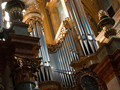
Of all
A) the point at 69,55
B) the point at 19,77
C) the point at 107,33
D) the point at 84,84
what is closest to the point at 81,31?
the point at 69,55

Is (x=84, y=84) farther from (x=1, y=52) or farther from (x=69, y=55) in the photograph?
(x=1, y=52)

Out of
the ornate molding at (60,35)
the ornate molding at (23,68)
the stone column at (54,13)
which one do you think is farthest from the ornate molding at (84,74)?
the ornate molding at (23,68)

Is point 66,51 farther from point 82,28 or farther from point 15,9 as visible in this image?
point 15,9

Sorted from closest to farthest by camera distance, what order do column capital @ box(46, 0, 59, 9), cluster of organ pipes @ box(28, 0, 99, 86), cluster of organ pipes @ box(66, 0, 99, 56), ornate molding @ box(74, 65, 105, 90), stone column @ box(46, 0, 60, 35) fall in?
ornate molding @ box(74, 65, 105, 90) → cluster of organ pipes @ box(28, 0, 99, 86) → cluster of organ pipes @ box(66, 0, 99, 56) → stone column @ box(46, 0, 60, 35) → column capital @ box(46, 0, 59, 9)

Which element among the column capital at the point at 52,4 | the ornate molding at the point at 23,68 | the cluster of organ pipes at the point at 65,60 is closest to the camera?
the ornate molding at the point at 23,68

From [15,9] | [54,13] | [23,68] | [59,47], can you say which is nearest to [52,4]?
[54,13]

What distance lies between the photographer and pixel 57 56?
10945 mm

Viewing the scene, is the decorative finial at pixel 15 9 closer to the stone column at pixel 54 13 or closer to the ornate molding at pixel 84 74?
the ornate molding at pixel 84 74

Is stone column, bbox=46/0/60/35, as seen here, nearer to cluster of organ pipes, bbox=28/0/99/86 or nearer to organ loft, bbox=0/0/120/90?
organ loft, bbox=0/0/120/90

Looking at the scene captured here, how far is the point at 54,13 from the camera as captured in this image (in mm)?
13273

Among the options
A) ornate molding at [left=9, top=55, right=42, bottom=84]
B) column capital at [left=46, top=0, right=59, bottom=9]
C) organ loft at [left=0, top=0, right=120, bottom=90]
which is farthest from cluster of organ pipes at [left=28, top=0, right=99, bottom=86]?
ornate molding at [left=9, top=55, right=42, bottom=84]

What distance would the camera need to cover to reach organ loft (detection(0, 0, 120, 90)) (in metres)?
4.65

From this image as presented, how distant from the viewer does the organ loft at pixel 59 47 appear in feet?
15.3

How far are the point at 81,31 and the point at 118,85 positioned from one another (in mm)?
6857
